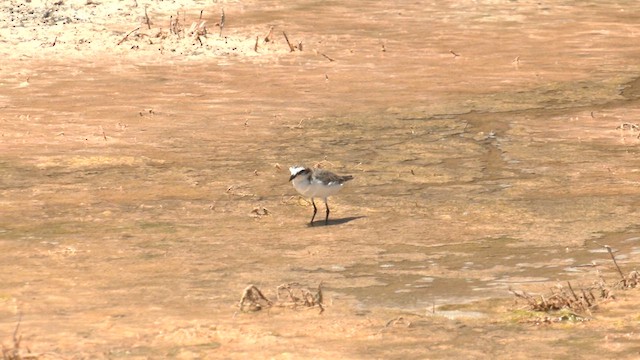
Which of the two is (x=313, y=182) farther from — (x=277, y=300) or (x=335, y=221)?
(x=277, y=300)

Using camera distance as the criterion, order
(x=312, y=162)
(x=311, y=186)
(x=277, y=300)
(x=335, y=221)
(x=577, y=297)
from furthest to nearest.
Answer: (x=312, y=162) → (x=335, y=221) → (x=311, y=186) → (x=277, y=300) → (x=577, y=297)

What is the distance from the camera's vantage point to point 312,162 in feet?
46.6

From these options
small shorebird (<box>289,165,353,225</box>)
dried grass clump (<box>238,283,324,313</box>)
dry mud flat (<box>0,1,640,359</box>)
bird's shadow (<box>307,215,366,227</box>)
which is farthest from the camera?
bird's shadow (<box>307,215,366,227</box>)

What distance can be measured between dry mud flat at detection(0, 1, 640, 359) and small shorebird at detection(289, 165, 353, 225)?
0.33m

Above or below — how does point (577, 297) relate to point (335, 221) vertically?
above

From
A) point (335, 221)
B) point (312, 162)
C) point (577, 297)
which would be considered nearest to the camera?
point (577, 297)

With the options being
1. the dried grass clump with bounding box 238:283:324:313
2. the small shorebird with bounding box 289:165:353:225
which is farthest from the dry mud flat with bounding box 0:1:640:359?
the small shorebird with bounding box 289:165:353:225

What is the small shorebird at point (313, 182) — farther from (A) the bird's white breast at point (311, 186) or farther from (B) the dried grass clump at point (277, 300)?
(B) the dried grass clump at point (277, 300)

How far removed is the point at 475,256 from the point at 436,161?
3841mm

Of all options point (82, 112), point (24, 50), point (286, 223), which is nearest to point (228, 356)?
point (286, 223)

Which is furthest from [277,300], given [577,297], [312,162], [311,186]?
[312,162]

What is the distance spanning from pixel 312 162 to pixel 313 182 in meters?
2.82

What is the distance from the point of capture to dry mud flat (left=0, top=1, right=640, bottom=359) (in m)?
8.28

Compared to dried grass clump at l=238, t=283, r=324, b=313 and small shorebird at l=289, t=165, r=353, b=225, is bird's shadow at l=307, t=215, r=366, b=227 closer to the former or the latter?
small shorebird at l=289, t=165, r=353, b=225
